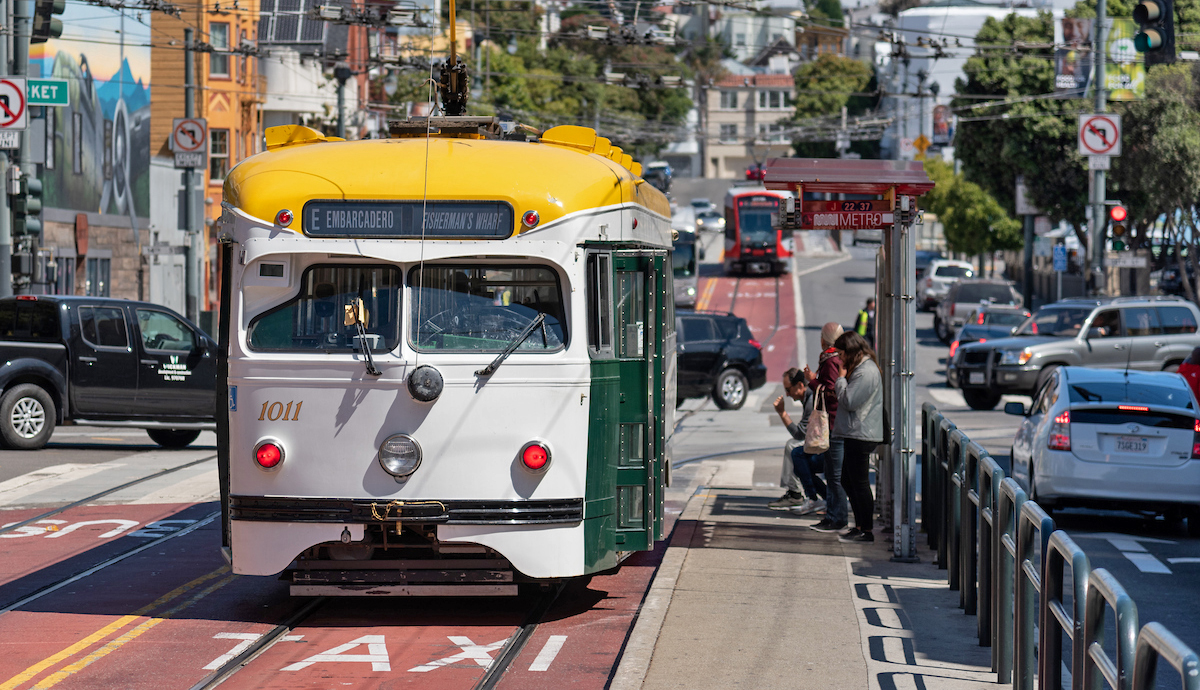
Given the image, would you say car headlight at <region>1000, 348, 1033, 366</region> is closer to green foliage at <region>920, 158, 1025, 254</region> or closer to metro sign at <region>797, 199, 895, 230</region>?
metro sign at <region>797, 199, 895, 230</region>

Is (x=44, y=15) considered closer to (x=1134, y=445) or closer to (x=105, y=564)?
(x=105, y=564)

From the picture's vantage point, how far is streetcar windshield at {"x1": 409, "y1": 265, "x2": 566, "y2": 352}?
9086 mm

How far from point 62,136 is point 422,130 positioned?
28.2m

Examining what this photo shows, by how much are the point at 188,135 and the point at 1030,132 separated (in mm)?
30078

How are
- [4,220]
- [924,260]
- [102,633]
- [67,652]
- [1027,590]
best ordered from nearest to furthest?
[1027,590]
[67,652]
[102,633]
[4,220]
[924,260]

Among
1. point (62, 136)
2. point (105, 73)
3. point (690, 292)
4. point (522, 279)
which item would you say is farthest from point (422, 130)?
point (690, 292)

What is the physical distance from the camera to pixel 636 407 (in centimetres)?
973

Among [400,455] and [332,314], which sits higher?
[332,314]

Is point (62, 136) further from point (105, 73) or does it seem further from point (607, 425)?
point (607, 425)

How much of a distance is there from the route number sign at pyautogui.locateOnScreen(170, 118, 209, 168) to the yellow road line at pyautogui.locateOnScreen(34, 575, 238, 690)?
24172 millimetres

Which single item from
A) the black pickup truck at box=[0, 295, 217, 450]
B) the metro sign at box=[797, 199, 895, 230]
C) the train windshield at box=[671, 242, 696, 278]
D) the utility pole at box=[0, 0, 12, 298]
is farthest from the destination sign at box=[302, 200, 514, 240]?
the train windshield at box=[671, 242, 696, 278]

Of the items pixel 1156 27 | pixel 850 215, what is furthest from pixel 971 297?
pixel 850 215

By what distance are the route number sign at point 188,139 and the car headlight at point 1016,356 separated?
1755 centimetres

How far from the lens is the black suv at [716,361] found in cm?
2758
